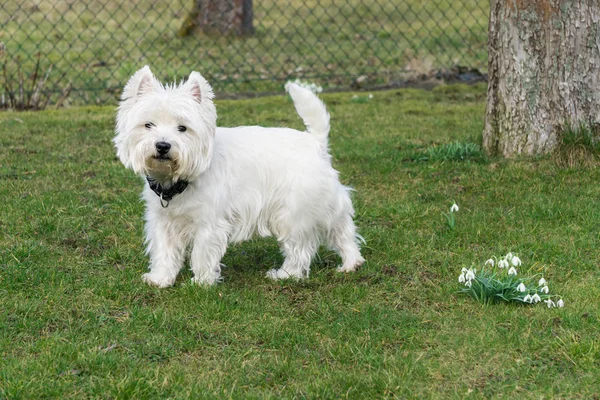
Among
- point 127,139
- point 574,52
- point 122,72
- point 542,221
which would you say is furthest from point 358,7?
point 127,139

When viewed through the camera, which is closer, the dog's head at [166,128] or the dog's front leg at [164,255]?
the dog's head at [166,128]

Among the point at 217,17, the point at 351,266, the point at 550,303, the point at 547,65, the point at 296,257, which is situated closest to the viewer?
the point at 550,303

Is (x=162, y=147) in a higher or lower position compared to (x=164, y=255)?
higher

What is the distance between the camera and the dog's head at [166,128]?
4309mm

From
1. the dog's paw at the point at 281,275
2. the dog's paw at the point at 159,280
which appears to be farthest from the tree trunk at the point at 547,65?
the dog's paw at the point at 159,280

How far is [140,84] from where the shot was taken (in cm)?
444

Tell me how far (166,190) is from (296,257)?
0.83m

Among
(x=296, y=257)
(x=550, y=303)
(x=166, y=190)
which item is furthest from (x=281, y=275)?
(x=550, y=303)

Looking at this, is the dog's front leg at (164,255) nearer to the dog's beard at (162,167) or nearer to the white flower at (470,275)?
the dog's beard at (162,167)

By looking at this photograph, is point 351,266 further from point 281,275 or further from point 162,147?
point 162,147

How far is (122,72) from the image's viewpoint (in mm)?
11805

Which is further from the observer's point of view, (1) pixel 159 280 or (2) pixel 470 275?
(1) pixel 159 280

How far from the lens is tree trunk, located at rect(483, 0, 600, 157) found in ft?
20.9

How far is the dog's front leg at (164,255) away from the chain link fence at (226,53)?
5.63 metres
